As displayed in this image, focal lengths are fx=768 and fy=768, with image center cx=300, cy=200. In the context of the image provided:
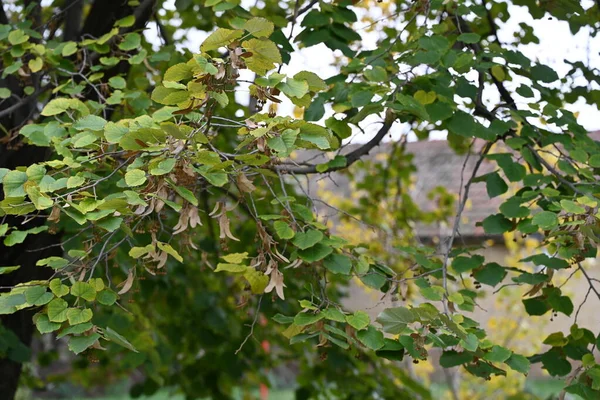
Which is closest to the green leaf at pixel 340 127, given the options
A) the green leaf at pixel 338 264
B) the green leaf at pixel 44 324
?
the green leaf at pixel 338 264

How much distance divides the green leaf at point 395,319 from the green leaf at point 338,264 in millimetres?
246

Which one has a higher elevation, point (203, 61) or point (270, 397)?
point (203, 61)

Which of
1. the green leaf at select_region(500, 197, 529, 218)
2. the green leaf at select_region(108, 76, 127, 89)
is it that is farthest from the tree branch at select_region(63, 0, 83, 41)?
the green leaf at select_region(500, 197, 529, 218)

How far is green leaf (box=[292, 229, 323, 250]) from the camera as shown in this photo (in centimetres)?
219

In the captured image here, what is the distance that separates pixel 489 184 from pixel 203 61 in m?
1.46

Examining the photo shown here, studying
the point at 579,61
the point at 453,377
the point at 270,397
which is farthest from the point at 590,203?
the point at 270,397

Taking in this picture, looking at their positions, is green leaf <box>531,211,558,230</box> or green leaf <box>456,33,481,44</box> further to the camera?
green leaf <box>456,33,481,44</box>

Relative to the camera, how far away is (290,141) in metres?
1.81

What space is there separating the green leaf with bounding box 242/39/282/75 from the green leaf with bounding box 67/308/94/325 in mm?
729

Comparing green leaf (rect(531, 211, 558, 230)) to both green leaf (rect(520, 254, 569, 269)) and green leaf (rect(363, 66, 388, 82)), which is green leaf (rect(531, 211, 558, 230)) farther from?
green leaf (rect(363, 66, 388, 82))

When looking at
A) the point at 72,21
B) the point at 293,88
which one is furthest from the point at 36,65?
the point at 293,88

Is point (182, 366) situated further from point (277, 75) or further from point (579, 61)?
point (277, 75)

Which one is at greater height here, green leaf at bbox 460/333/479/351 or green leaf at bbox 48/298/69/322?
green leaf at bbox 48/298/69/322

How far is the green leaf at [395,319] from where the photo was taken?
80.0 inches
